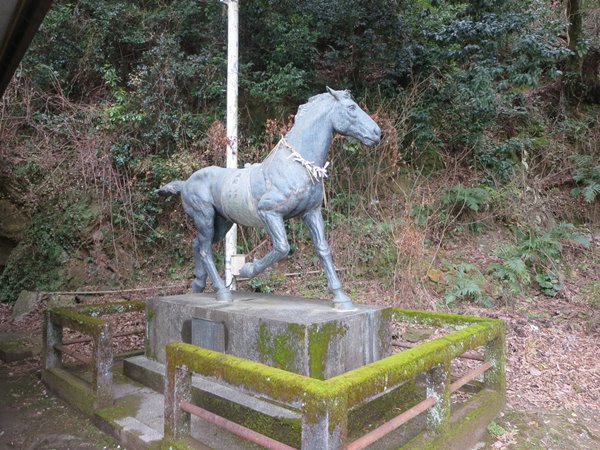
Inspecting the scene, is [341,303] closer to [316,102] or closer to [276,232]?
[276,232]

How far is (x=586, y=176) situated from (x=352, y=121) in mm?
7785

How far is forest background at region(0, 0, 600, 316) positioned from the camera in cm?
762

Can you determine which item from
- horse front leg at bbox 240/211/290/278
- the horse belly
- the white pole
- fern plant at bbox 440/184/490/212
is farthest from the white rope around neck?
fern plant at bbox 440/184/490/212

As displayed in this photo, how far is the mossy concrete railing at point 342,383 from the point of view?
200 centimetres

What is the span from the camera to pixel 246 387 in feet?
7.59

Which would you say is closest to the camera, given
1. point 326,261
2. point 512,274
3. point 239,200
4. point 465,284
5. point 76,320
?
point 326,261

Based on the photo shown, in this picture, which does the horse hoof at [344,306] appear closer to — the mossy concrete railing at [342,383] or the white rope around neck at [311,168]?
the mossy concrete railing at [342,383]

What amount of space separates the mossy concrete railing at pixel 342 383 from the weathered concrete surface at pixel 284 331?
423mm

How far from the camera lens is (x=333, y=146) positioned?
8.32 metres

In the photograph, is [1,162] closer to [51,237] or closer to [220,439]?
[51,237]

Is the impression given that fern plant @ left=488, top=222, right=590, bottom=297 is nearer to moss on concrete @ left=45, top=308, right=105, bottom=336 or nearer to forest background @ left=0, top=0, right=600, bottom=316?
forest background @ left=0, top=0, right=600, bottom=316

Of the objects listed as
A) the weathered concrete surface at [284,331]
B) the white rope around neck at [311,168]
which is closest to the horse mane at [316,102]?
the white rope around neck at [311,168]

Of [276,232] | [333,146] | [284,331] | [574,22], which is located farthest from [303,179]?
[574,22]

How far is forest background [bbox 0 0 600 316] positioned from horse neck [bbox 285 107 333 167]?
3.58m
